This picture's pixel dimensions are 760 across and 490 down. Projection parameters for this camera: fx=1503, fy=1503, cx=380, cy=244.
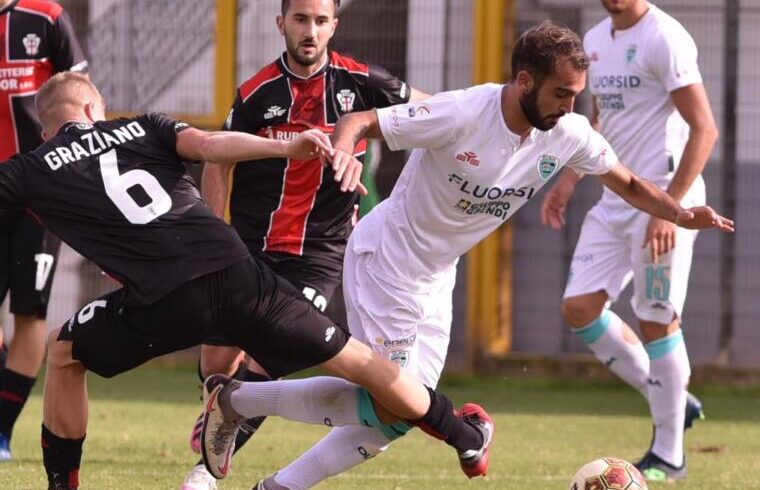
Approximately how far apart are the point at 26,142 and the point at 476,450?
3266 mm

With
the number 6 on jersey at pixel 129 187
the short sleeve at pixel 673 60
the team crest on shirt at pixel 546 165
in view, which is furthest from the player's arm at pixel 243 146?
the short sleeve at pixel 673 60

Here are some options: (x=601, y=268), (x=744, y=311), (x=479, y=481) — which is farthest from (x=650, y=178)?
(x=744, y=311)

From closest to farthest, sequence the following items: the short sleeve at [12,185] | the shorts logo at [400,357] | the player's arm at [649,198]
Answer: the short sleeve at [12,185]
the shorts logo at [400,357]
the player's arm at [649,198]

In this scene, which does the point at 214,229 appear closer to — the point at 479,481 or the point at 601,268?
the point at 479,481

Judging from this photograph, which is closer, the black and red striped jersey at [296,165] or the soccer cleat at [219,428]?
the soccer cleat at [219,428]

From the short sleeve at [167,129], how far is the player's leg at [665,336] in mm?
2773

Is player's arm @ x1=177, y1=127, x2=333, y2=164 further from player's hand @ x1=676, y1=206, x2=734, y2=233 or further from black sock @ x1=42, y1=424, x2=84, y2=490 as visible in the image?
player's hand @ x1=676, y1=206, x2=734, y2=233

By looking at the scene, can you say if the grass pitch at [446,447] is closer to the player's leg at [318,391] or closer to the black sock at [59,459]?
the black sock at [59,459]

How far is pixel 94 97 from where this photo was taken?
5.47 metres

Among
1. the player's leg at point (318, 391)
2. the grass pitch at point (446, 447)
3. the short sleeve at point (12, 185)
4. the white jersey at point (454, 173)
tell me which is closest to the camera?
the short sleeve at point (12, 185)

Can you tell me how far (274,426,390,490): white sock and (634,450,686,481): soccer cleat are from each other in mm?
1784

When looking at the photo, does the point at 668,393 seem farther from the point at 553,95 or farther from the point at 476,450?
the point at 553,95

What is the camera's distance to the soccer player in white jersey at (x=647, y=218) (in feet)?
22.7

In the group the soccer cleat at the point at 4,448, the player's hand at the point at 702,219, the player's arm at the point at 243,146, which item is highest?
the player's arm at the point at 243,146
